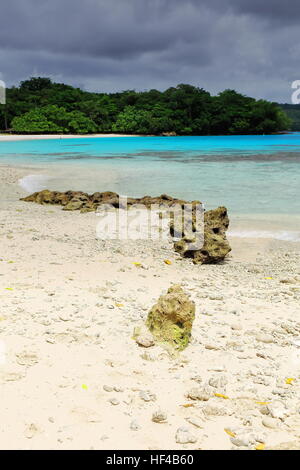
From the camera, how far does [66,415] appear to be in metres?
2.73

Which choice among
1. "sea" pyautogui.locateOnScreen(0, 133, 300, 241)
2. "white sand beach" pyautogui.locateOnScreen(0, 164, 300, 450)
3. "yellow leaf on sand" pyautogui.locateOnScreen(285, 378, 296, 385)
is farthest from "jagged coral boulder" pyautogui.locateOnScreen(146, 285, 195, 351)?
"sea" pyautogui.locateOnScreen(0, 133, 300, 241)

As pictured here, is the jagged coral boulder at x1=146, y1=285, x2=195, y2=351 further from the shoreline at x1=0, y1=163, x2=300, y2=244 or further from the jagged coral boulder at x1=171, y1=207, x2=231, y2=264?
the shoreline at x1=0, y1=163, x2=300, y2=244

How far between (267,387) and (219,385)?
351 millimetres

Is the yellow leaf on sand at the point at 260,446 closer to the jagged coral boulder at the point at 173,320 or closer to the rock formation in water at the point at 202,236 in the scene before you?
the jagged coral boulder at the point at 173,320

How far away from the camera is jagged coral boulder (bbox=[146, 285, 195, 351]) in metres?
3.73

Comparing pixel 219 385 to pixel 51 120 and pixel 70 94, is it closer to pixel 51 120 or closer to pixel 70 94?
pixel 51 120

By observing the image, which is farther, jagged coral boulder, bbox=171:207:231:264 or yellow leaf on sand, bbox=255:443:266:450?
jagged coral boulder, bbox=171:207:231:264

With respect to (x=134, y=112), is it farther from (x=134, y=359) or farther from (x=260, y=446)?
(x=260, y=446)

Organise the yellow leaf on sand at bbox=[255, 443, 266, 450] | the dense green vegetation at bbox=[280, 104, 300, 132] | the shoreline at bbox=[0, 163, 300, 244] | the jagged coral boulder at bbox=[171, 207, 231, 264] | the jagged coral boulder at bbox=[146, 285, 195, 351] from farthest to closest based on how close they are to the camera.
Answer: the dense green vegetation at bbox=[280, 104, 300, 132] < the shoreline at bbox=[0, 163, 300, 244] < the jagged coral boulder at bbox=[171, 207, 231, 264] < the jagged coral boulder at bbox=[146, 285, 195, 351] < the yellow leaf on sand at bbox=[255, 443, 266, 450]

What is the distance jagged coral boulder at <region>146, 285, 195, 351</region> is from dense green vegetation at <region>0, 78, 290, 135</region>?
69.9m

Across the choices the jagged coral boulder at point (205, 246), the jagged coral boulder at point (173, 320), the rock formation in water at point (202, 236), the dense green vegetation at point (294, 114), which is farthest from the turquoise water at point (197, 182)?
the dense green vegetation at point (294, 114)

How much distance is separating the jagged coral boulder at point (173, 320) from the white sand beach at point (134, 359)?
114 mm
